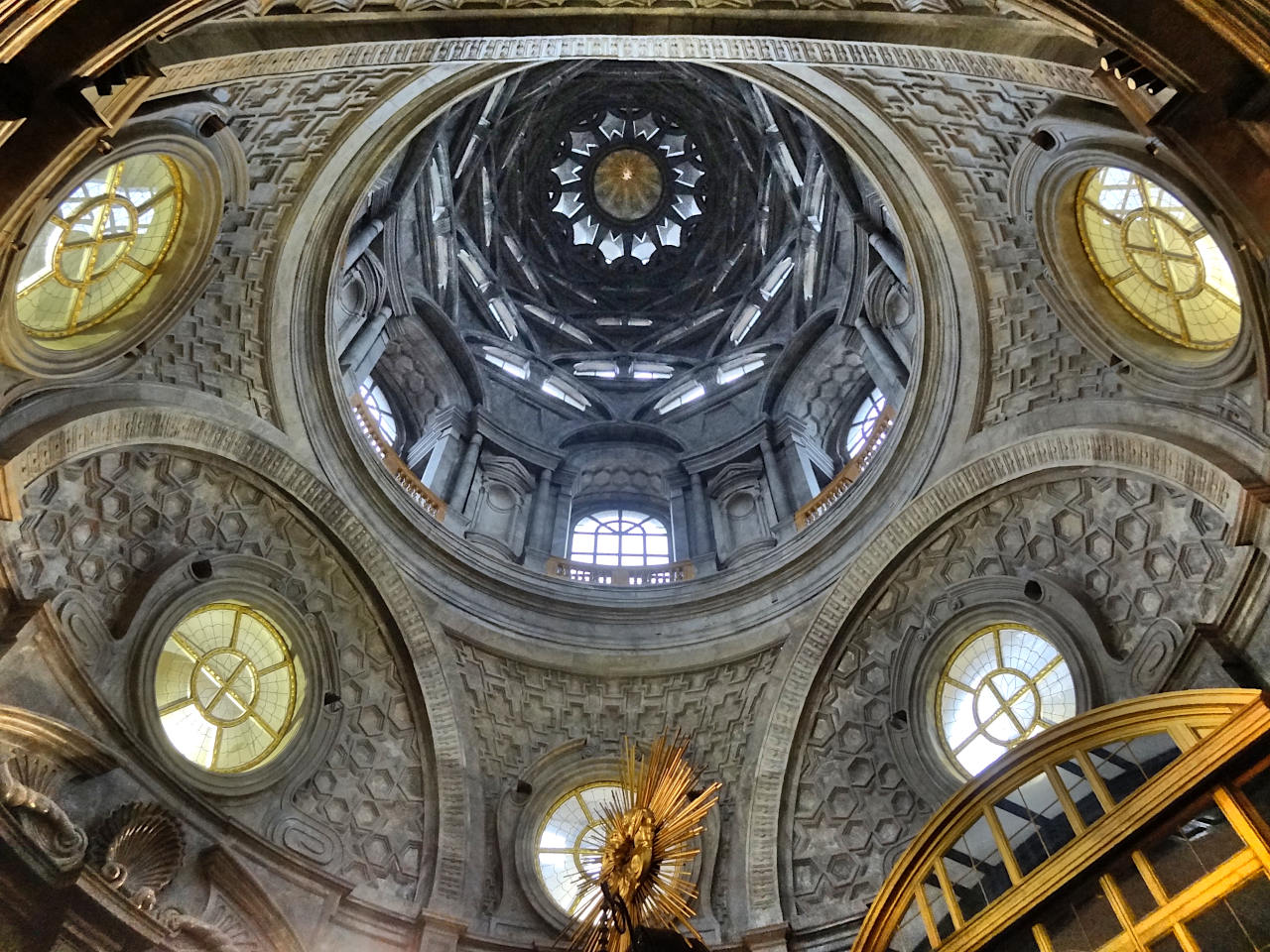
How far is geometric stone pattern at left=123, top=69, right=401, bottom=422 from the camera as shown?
35.1ft

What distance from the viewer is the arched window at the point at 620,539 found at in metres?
18.3

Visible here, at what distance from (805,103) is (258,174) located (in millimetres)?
7003

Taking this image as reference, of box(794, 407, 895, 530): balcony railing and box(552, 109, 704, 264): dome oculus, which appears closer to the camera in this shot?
box(794, 407, 895, 530): balcony railing

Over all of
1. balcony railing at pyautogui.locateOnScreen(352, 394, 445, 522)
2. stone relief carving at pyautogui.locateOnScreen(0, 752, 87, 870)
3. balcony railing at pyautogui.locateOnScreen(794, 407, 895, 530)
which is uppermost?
balcony railing at pyautogui.locateOnScreen(352, 394, 445, 522)

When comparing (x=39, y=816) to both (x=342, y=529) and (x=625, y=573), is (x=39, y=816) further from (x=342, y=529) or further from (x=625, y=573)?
(x=625, y=573)

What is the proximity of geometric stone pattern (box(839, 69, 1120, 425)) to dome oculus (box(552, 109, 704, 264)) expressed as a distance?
16.7 metres

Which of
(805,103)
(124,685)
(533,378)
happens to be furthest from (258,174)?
(533,378)

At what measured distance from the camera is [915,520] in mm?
13211

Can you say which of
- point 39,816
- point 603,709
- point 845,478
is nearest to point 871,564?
point 845,478

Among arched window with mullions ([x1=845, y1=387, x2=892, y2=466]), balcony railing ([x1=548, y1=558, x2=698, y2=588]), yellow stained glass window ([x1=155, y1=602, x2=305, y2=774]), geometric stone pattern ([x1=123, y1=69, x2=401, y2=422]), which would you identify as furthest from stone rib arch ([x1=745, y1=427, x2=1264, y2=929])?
geometric stone pattern ([x1=123, y1=69, x2=401, y2=422])

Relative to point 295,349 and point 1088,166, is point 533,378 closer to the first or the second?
point 295,349

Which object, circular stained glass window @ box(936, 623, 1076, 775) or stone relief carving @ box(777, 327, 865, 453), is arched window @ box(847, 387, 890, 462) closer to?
stone relief carving @ box(777, 327, 865, 453)

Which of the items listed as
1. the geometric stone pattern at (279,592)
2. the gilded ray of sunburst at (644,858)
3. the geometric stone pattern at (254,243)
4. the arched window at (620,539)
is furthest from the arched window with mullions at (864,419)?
the geometric stone pattern at (254,243)

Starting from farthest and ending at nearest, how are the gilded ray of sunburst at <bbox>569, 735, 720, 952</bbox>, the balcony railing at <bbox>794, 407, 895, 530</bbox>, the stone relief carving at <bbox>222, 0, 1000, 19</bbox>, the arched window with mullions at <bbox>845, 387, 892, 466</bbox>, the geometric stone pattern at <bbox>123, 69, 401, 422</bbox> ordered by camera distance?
the arched window with mullions at <bbox>845, 387, 892, 466</bbox> < the balcony railing at <bbox>794, 407, 895, 530</bbox> < the geometric stone pattern at <bbox>123, 69, 401, 422</bbox> < the gilded ray of sunburst at <bbox>569, 735, 720, 952</bbox> < the stone relief carving at <bbox>222, 0, 1000, 19</bbox>
